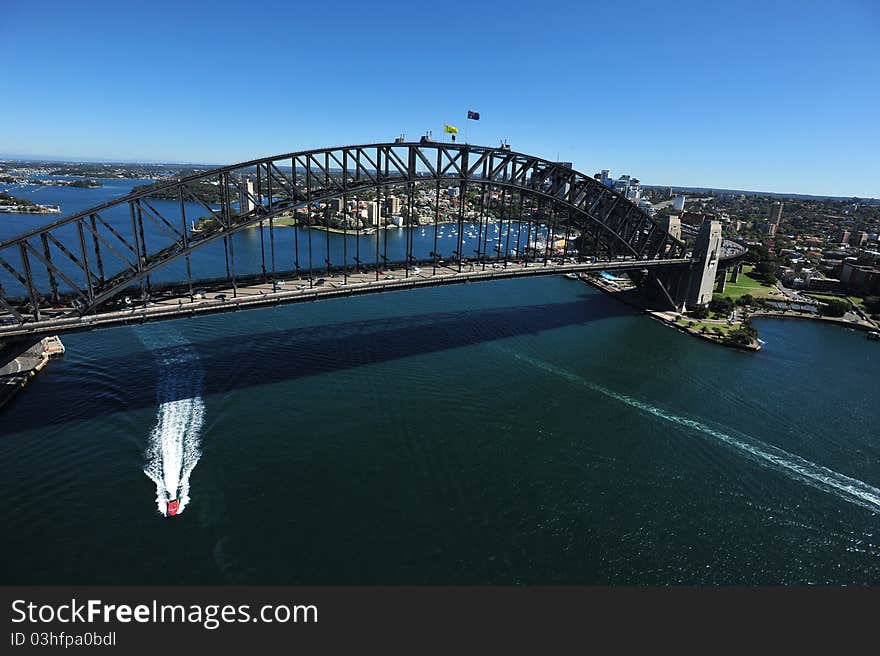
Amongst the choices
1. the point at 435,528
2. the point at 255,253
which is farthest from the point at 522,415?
the point at 255,253

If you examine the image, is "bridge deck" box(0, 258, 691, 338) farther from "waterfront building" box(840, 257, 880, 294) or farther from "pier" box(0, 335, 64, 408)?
"waterfront building" box(840, 257, 880, 294)

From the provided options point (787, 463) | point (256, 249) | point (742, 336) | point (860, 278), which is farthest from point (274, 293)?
point (860, 278)

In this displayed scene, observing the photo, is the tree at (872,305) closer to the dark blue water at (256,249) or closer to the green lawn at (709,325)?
the green lawn at (709,325)

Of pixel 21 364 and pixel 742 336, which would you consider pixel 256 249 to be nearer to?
pixel 21 364

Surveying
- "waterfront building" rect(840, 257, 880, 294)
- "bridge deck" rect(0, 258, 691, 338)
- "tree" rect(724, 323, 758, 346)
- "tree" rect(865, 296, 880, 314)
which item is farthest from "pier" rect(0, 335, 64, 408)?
"waterfront building" rect(840, 257, 880, 294)

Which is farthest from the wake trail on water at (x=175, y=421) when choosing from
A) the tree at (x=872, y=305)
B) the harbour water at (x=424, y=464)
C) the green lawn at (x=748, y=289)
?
the tree at (x=872, y=305)

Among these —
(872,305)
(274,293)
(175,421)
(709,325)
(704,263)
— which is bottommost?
(175,421)
